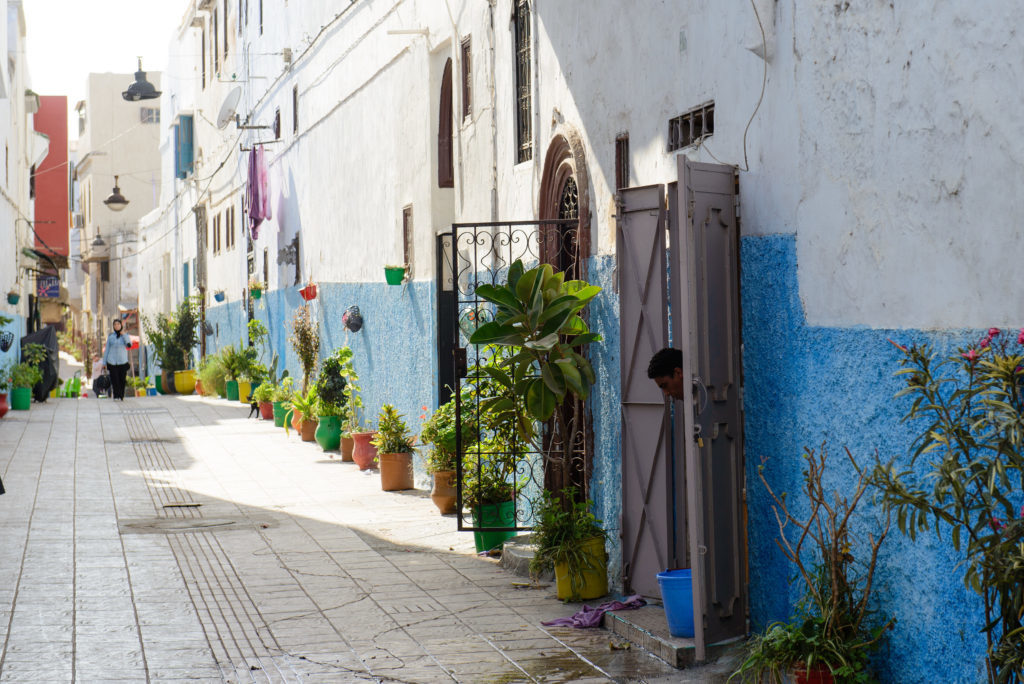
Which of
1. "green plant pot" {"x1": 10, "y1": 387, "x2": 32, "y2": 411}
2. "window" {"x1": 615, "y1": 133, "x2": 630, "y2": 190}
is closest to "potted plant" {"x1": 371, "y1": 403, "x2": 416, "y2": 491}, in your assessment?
"window" {"x1": 615, "y1": 133, "x2": 630, "y2": 190}

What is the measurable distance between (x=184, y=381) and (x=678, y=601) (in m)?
23.7

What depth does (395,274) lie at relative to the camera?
1327 centimetres

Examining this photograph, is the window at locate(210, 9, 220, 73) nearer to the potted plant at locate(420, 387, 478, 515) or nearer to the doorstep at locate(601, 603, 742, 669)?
the potted plant at locate(420, 387, 478, 515)

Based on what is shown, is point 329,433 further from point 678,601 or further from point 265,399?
point 678,601

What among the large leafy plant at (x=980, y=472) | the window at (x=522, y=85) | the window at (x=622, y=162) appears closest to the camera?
the large leafy plant at (x=980, y=472)

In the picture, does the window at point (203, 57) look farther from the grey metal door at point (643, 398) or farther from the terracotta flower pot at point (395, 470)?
the grey metal door at point (643, 398)

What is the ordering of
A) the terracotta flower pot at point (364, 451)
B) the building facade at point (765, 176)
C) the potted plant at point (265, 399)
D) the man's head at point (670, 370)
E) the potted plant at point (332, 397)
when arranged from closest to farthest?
the building facade at point (765, 176) < the man's head at point (670, 370) < the terracotta flower pot at point (364, 451) < the potted plant at point (332, 397) < the potted plant at point (265, 399)

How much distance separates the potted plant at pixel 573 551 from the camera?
24.3 feet

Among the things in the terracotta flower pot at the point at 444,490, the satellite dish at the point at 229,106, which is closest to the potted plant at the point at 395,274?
the terracotta flower pot at the point at 444,490

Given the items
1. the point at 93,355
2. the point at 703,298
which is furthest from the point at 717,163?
the point at 93,355

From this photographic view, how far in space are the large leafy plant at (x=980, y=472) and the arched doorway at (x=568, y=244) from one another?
3.64 metres

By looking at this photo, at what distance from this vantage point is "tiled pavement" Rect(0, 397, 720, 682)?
615 centimetres

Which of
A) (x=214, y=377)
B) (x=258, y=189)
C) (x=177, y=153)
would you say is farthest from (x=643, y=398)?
(x=177, y=153)

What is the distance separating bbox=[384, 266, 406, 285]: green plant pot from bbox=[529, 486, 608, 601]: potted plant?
595cm
